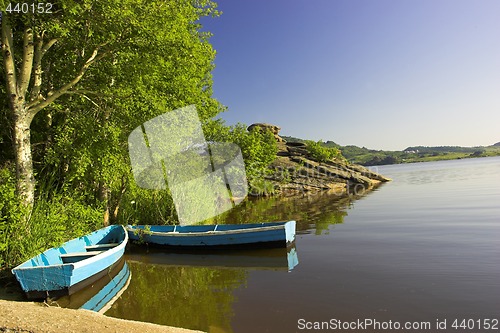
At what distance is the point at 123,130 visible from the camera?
16.7 m

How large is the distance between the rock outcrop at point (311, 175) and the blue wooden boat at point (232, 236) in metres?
35.3

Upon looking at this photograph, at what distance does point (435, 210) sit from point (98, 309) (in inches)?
959

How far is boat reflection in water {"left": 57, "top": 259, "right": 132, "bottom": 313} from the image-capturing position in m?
10.1

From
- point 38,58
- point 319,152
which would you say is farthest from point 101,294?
point 319,152

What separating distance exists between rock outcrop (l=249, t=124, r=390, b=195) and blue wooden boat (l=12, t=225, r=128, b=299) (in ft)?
133

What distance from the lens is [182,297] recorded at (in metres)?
10.4

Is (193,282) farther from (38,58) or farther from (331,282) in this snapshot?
(38,58)

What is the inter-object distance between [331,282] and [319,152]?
58.6m

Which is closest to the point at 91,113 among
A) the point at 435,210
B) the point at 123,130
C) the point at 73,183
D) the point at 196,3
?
the point at 123,130

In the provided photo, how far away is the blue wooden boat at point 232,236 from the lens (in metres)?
15.6

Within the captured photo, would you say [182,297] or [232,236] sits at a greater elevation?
[232,236]

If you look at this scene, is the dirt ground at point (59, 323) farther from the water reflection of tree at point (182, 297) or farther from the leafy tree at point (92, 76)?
the leafy tree at point (92, 76)

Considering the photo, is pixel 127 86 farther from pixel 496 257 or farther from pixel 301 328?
pixel 496 257

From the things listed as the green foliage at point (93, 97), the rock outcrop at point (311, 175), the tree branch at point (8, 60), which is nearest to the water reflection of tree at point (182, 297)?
the green foliage at point (93, 97)
